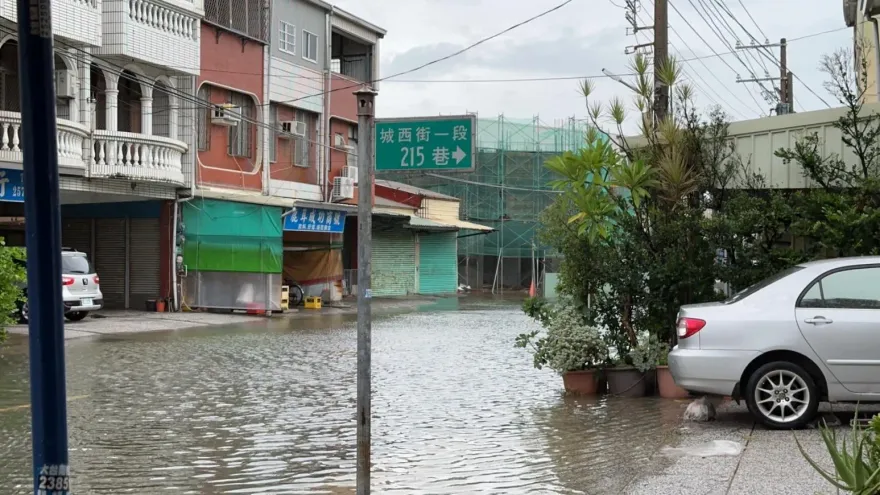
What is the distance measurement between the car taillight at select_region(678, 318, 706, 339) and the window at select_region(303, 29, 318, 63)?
2628 centimetres

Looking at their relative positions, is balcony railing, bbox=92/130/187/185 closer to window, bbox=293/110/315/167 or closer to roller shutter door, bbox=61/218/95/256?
roller shutter door, bbox=61/218/95/256

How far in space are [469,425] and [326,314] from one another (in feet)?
67.3

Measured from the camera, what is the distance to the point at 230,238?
28922 millimetres

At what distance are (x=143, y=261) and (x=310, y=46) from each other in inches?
406

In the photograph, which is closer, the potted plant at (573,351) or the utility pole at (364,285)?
the utility pole at (364,285)

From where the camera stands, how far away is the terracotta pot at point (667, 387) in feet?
39.0

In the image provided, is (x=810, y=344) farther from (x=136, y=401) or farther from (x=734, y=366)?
(x=136, y=401)

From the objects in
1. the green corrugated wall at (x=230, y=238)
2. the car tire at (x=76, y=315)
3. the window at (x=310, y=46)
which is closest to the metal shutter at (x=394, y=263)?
the window at (x=310, y=46)

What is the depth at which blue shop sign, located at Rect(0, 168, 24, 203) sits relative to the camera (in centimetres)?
2170

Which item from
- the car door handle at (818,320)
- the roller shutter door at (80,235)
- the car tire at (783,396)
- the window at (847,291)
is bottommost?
the car tire at (783,396)

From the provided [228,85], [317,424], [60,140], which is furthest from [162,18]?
[317,424]

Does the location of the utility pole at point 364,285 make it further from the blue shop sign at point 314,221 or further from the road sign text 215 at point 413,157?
the blue shop sign at point 314,221

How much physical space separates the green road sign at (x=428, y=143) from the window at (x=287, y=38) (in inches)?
836

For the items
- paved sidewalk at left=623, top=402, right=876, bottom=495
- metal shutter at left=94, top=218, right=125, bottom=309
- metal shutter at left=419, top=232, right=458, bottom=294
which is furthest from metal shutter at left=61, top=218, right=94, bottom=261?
paved sidewalk at left=623, top=402, right=876, bottom=495
